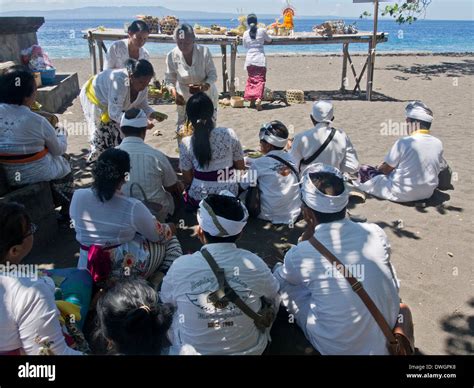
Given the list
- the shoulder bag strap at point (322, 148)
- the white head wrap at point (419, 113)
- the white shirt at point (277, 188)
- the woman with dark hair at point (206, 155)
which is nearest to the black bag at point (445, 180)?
the white head wrap at point (419, 113)

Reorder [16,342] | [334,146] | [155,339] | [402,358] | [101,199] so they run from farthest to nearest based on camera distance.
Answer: [334,146] → [101,199] → [402,358] → [16,342] → [155,339]

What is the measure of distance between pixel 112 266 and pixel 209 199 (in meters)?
1.11

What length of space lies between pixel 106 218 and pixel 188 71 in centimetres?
365

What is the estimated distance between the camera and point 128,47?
6062mm

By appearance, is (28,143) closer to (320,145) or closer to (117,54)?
(117,54)

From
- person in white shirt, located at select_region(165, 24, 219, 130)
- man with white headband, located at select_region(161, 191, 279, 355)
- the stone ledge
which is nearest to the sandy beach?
the stone ledge

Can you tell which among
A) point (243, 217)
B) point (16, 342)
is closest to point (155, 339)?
point (16, 342)

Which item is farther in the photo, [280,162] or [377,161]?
[377,161]

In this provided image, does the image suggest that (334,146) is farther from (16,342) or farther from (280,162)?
(16,342)

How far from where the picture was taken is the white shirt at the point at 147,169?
4.11m

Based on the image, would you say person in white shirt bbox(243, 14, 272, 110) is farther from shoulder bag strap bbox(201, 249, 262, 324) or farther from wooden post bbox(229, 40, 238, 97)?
shoulder bag strap bbox(201, 249, 262, 324)

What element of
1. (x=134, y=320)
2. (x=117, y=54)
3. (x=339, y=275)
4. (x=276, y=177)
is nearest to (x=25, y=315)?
(x=134, y=320)

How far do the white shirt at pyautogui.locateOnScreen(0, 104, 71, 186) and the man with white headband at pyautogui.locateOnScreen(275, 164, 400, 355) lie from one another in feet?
8.98

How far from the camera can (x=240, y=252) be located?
262 cm
